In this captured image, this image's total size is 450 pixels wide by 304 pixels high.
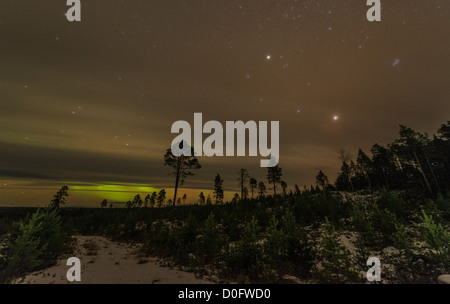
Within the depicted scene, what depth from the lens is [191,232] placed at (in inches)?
466

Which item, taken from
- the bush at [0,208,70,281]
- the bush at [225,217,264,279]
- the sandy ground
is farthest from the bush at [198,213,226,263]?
the bush at [0,208,70,281]

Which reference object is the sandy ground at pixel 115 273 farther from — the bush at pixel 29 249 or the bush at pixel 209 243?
the bush at pixel 209 243

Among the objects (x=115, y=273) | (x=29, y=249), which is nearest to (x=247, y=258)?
(x=115, y=273)

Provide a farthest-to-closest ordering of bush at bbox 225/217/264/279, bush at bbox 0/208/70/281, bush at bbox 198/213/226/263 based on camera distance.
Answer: bush at bbox 198/213/226/263
bush at bbox 225/217/264/279
bush at bbox 0/208/70/281

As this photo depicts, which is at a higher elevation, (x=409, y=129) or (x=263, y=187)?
(x=409, y=129)

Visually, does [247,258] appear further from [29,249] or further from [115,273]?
[29,249]

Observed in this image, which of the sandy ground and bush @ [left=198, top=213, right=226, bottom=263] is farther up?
bush @ [left=198, top=213, right=226, bottom=263]

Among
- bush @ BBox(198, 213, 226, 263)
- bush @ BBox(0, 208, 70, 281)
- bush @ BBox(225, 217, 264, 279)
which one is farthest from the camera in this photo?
bush @ BBox(198, 213, 226, 263)

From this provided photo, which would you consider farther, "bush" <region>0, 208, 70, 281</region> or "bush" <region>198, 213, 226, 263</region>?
"bush" <region>198, 213, 226, 263</region>

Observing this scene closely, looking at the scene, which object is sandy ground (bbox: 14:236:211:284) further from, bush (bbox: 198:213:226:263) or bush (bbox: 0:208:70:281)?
bush (bbox: 198:213:226:263)

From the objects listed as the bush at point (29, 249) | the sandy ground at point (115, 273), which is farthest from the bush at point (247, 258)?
the bush at point (29, 249)
